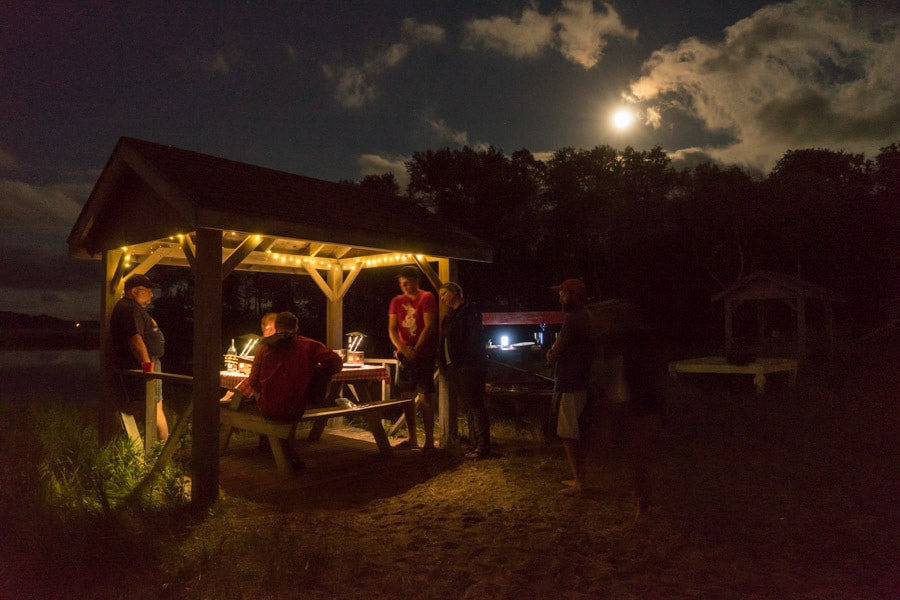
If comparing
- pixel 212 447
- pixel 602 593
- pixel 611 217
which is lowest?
pixel 602 593

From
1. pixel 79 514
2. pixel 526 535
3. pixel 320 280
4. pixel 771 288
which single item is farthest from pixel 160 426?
pixel 771 288

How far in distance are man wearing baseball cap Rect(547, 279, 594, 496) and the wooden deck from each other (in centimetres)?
173

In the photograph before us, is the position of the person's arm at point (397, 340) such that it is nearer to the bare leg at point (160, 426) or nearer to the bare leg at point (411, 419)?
the bare leg at point (411, 419)

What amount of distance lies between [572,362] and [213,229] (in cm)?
325

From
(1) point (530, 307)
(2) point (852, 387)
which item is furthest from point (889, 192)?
(2) point (852, 387)

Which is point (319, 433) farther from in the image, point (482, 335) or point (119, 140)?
point (119, 140)

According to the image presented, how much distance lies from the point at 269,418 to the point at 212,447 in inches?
25.9

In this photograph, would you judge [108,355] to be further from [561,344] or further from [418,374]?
[561,344]

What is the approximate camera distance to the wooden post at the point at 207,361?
202 inches

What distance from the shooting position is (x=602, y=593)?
353 centimetres

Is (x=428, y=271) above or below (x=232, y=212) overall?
below

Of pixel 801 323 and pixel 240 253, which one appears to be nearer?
pixel 240 253

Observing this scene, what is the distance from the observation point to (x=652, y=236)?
2797cm

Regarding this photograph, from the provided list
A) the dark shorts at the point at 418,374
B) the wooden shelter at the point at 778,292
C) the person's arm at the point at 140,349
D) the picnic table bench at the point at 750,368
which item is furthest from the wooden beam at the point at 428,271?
the wooden shelter at the point at 778,292
